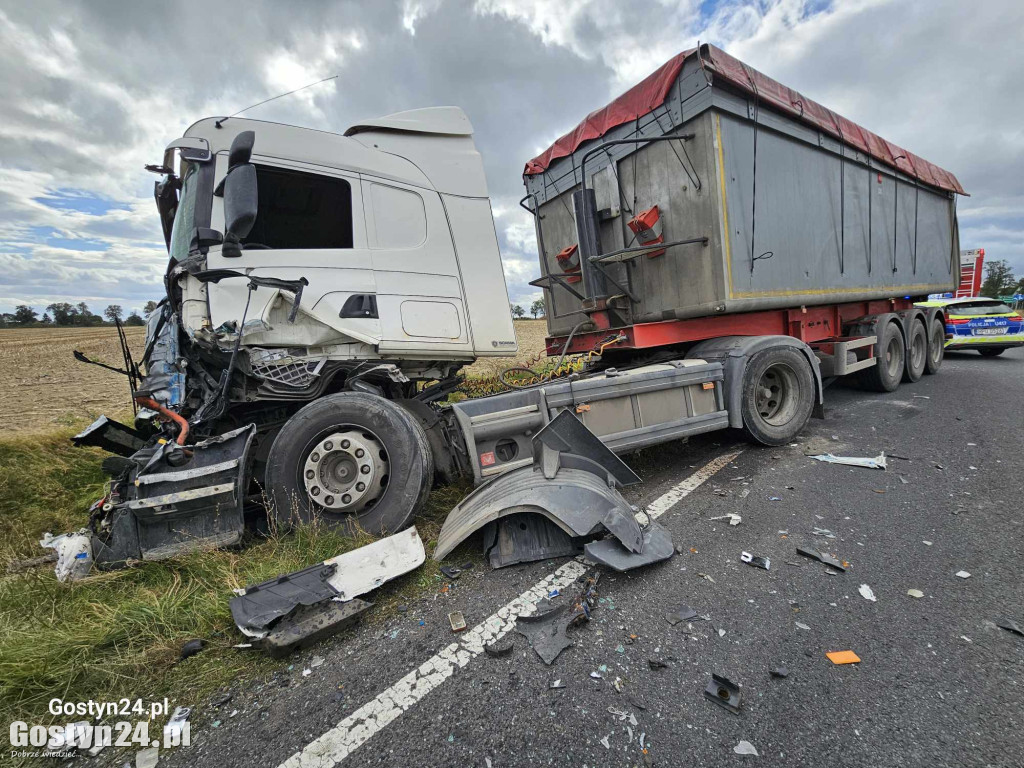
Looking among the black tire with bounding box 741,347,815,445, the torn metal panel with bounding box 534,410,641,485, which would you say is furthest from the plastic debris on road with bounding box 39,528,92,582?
the black tire with bounding box 741,347,815,445

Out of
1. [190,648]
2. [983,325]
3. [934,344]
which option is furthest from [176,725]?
[983,325]

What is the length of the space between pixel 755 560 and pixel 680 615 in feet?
2.35

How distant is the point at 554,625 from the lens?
6.40 feet

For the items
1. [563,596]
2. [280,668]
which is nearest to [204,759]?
[280,668]

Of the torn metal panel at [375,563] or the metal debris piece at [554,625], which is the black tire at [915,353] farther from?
the torn metal panel at [375,563]

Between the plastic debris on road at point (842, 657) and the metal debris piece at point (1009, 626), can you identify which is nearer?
the plastic debris on road at point (842, 657)

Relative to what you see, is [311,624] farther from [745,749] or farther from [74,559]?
[745,749]

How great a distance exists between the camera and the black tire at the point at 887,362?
621 cm

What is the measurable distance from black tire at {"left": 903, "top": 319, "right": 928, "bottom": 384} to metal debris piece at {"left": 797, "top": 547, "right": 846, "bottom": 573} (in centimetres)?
666

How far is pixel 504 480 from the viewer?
2801 millimetres

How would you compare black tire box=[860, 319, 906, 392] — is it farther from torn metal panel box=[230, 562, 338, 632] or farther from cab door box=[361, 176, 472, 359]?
torn metal panel box=[230, 562, 338, 632]

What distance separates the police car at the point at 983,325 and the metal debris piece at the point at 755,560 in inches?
449

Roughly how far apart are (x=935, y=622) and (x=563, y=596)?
161 centimetres

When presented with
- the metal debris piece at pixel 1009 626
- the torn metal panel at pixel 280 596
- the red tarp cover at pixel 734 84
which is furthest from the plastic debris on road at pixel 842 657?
the red tarp cover at pixel 734 84
